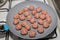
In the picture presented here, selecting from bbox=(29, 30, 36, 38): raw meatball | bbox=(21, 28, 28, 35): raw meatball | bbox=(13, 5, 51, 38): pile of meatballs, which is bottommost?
bbox=(29, 30, 36, 38): raw meatball

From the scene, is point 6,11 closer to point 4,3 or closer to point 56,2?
point 4,3

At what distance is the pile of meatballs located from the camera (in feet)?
2.18

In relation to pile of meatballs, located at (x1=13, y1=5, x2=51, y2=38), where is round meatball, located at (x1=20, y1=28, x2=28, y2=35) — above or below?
below

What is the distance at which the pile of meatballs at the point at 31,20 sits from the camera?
0.67 metres

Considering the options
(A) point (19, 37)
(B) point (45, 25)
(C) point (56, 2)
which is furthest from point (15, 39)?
(C) point (56, 2)

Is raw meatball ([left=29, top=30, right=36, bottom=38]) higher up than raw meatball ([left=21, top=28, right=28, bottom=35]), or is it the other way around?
raw meatball ([left=21, top=28, right=28, bottom=35])

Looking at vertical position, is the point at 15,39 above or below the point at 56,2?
below

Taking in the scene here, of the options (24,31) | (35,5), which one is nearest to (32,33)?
(24,31)

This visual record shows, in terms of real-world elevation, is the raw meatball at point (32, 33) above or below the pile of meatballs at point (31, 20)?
below

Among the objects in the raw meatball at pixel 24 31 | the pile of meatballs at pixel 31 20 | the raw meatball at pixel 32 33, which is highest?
the pile of meatballs at pixel 31 20

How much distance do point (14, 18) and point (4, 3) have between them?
134mm

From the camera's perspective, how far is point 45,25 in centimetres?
67

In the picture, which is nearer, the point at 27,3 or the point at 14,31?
the point at 14,31

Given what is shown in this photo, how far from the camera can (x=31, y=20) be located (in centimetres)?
69
